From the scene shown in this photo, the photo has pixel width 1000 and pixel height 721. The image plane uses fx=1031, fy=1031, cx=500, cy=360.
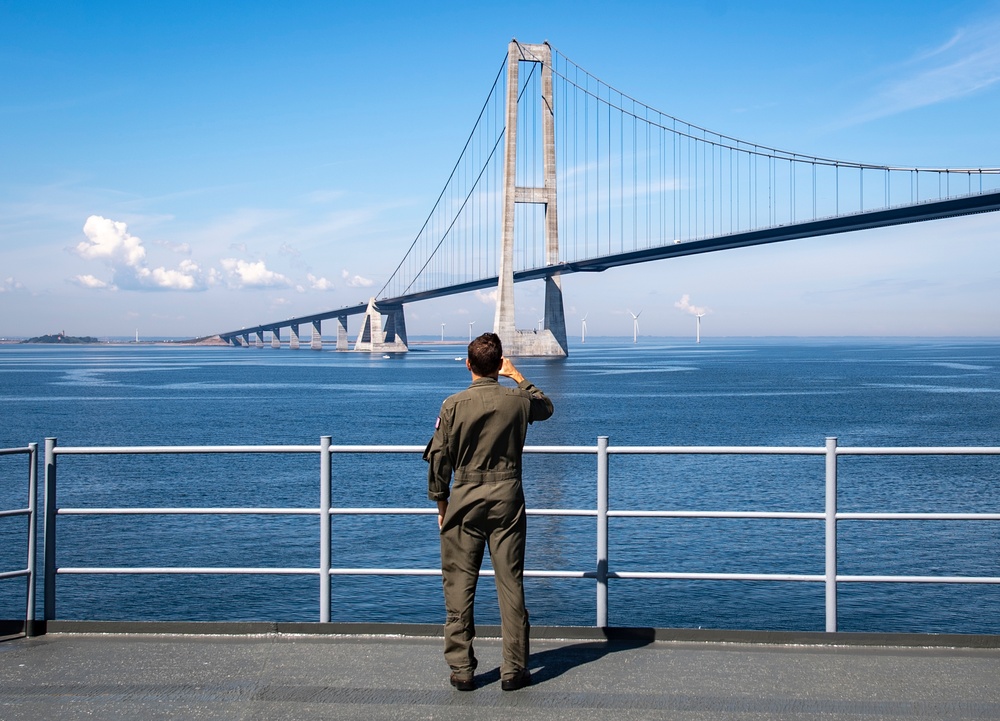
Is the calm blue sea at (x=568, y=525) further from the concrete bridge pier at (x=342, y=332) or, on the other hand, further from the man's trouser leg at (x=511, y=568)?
the concrete bridge pier at (x=342, y=332)

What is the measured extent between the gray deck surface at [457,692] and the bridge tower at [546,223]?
7422cm

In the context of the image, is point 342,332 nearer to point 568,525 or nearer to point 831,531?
point 568,525

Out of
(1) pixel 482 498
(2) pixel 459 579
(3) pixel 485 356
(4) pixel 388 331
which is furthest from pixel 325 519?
(4) pixel 388 331

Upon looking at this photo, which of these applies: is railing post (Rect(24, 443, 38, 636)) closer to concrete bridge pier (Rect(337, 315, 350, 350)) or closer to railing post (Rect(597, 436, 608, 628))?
railing post (Rect(597, 436, 608, 628))

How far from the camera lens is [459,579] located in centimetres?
427

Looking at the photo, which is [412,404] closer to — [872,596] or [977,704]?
[872,596]

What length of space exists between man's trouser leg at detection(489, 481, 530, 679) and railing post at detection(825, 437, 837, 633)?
1.52 meters

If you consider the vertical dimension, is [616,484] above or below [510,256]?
below

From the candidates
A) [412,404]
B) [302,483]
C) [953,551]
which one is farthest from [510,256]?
[953,551]

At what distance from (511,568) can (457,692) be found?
560 mm

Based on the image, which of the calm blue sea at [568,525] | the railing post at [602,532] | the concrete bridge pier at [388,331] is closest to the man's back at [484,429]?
the railing post at [602,532]

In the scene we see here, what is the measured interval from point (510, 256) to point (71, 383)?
37418 millimetres

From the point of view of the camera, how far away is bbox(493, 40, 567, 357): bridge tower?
79.7 m

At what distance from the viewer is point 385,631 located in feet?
16.6
